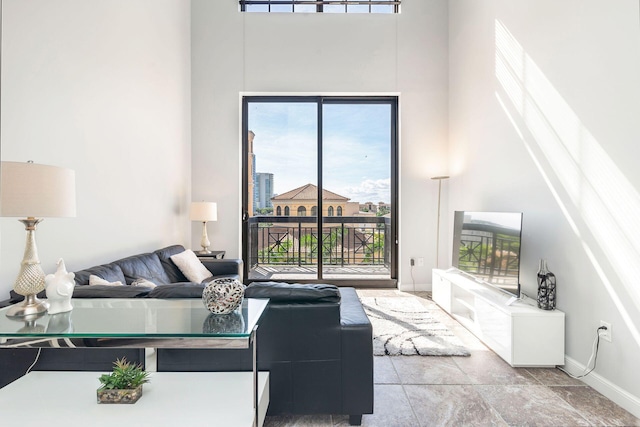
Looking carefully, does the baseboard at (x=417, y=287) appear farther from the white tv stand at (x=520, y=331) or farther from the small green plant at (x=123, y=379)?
the small green plant at (x=123, y=379)

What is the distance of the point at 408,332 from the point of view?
299cm

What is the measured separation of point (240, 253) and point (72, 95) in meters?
2.82

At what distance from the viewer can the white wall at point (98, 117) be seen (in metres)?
1.86

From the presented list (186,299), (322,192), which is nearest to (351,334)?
(186,299)

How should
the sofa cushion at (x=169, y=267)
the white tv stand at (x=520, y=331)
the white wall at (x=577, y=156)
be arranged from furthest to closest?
1. the sofa cushion at (x=169, y=267)
2. the white tv stand at (x=520, y=331)
3. the white wall at (x=577, y=156)

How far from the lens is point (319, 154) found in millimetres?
4734

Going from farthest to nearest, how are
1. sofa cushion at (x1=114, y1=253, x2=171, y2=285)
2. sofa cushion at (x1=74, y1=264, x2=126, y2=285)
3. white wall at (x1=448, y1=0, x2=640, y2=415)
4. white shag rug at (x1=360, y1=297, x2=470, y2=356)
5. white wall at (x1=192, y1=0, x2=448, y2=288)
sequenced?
white wall at (x1=192, y1=0, x2=448, y2=288), white shag rug at (x1=360, y1=297, x2=470, y2=356), sofa cushion at (x1=114, y1=253, x2=171, y2=285), sofa cushion at (x1=74, y1=264, x2=126, y2=285), white wall at (x1=448, y1=0, x2=640, y2=415)

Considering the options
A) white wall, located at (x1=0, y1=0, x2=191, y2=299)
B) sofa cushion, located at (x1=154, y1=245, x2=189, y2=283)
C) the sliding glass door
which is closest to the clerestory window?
white wall, located at (x1=0, y1=0, x2=191, y2=299)

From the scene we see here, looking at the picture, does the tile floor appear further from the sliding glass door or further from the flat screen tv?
the sliding glass door

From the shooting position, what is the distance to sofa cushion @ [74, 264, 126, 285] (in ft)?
6.57

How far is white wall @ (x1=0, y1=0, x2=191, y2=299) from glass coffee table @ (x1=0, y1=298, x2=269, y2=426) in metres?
0.72

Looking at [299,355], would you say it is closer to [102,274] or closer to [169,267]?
[102,274]

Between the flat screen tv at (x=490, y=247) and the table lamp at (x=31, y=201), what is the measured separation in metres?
2.90

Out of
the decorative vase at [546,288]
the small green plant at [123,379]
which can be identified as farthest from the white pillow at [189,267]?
the decorative vase at [546,288]
